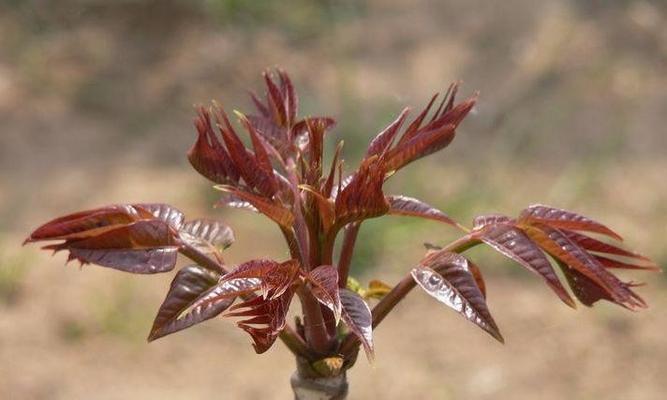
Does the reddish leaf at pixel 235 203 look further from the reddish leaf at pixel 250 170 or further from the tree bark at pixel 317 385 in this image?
the tree bark at pixel 317 385

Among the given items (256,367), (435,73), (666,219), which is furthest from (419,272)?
(435,73)

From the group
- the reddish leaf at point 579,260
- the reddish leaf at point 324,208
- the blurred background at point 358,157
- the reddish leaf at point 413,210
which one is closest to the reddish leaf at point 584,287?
the reddish leaf at point 579,260

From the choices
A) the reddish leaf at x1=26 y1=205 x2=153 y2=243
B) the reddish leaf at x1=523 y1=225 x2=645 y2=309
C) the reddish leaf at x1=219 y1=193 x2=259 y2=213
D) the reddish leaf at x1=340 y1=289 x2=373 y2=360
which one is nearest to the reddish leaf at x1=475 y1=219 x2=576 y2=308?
the reddish leaf at x1=523 y1=225 x2=645 y2=309

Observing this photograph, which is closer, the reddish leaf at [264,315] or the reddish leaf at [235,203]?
the reddish leaf at [264,315]

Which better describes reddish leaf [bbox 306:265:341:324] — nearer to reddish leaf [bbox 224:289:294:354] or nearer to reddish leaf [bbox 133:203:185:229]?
reddish leaf [bbox 224:289:294:354]

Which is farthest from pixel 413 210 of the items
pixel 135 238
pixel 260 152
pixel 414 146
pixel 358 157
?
pixel 358 157

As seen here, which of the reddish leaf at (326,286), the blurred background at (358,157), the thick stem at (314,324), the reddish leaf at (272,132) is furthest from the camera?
the blurred background at (358,157)

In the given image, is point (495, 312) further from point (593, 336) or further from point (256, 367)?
point (256, 367)
